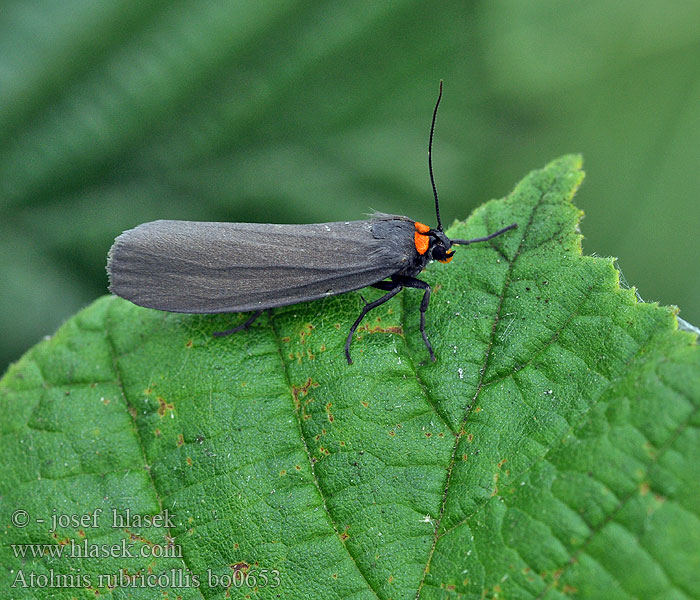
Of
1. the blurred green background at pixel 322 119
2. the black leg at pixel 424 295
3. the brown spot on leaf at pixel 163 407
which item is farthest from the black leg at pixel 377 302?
the blurred green background at pixel 322 119

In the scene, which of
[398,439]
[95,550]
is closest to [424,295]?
[398,439]

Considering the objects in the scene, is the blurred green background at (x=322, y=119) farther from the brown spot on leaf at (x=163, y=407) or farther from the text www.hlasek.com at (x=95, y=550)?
the text www.hlasek.com at (x=95, y=550)

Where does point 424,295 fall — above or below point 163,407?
above

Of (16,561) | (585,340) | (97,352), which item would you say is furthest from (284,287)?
(16,561)

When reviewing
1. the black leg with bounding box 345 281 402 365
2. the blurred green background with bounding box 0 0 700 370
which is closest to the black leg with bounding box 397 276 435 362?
the black leg with bounding box 345 281 402 365

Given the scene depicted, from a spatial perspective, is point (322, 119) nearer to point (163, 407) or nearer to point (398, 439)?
point (163, 407)

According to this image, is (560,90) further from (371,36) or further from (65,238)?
(65,238)
